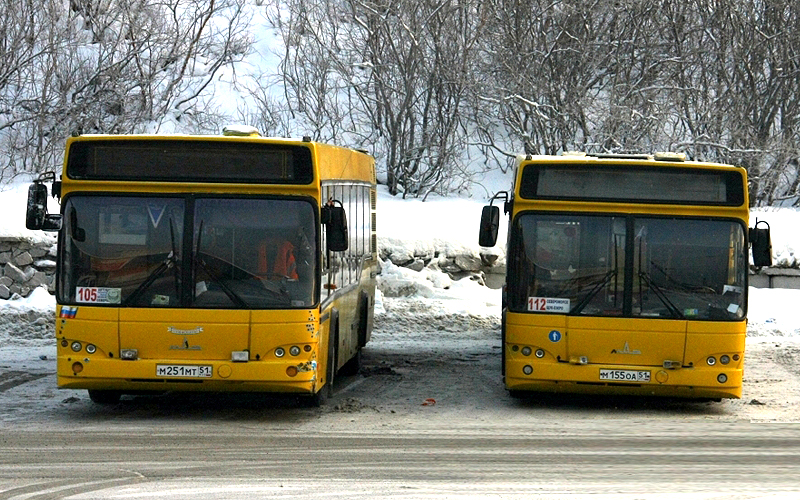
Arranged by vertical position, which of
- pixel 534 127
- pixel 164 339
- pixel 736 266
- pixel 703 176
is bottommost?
pixel 164 339

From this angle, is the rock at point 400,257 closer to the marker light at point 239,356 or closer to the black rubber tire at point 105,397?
the black rubber tire at point 105,397

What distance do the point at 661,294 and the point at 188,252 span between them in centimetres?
471

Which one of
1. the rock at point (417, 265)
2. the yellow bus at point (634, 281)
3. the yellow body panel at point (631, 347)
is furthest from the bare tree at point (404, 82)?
the yellow body panel at point (631, 347)

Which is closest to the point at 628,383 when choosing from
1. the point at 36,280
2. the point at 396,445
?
the point at 396,445

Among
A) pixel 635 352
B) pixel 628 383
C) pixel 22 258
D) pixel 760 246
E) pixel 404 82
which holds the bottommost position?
pixel 628 383

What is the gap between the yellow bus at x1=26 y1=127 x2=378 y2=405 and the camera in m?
10.2

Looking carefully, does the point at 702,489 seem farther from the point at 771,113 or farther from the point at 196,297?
the point at 771,113

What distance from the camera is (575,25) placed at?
29.9 meters

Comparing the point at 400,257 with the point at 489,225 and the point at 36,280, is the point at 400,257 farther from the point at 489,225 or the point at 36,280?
the point at 489,225

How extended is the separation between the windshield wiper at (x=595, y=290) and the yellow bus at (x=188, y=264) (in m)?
2.75

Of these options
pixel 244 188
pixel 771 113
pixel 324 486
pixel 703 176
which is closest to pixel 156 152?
pixel 244 188

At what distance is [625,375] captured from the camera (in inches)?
443

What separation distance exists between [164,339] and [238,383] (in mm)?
783

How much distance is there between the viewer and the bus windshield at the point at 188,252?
10.2m
